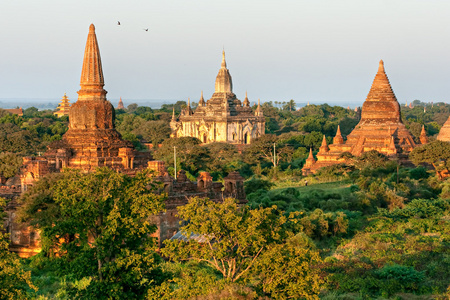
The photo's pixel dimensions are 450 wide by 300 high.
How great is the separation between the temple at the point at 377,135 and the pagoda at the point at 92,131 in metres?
16.1

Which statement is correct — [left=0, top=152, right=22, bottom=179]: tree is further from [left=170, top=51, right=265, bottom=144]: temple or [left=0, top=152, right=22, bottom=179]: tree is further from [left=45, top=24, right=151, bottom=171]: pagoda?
[left=170, top=51, right=265, bottom=144]: temple

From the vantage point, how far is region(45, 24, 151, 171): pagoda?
26.8m

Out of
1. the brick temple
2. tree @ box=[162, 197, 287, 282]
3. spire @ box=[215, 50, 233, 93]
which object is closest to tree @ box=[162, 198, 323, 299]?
tree @ box=[162, 197, 287, 282]

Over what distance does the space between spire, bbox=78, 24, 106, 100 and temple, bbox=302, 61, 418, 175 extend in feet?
54.2

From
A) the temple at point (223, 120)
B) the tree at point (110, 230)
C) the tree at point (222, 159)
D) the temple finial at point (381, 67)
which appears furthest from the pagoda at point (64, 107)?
the tree at point (110, 230)

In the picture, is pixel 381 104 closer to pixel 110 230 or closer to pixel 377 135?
pixel 377 135

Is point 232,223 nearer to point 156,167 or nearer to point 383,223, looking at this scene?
point 156,167

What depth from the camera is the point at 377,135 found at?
4288cm

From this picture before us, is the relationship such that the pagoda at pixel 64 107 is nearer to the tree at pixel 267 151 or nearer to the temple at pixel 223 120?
the temple at pixel 223 120

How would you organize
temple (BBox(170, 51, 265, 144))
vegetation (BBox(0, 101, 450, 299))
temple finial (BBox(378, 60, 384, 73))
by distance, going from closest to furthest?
vegetation (BBox(0, 101, 450, 299)), temple finial (BBox(378, 60, 384, 73)), temple (BBox(170, 51, 265, 144))

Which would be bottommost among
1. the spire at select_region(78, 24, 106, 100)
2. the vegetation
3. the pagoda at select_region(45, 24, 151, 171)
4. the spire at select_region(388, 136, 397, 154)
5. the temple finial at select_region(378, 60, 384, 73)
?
the vegetation

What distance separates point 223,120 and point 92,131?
34.5 meters

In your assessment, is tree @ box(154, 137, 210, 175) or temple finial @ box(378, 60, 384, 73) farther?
temple finial @ box(378, 60, 384, 73)

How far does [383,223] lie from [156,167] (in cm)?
823
